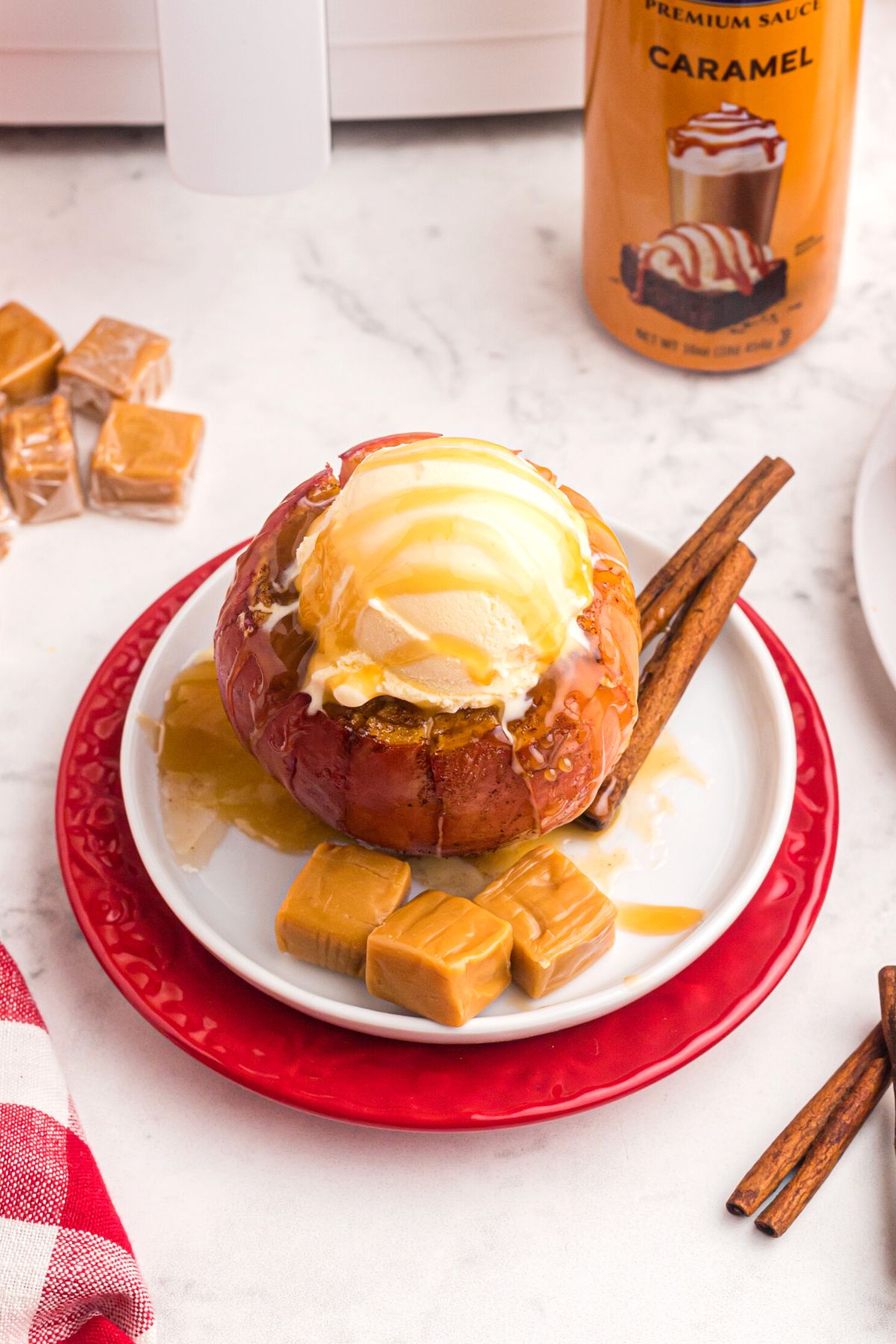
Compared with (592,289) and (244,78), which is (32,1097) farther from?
(592,289)

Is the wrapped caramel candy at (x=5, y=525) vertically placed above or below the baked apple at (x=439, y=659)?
below

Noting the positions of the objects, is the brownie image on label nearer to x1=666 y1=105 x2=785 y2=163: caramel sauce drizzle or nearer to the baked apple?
x1=666 y1=105 x2=785 y2=163: caramel sauce drizzle

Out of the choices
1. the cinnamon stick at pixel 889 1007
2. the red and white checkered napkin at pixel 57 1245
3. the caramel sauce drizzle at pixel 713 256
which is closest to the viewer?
the red and white checkered napkin at pixel 57 1245

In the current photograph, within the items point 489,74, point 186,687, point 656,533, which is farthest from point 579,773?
point 489,74

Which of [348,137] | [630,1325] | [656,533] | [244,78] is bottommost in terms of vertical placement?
[630,1325]

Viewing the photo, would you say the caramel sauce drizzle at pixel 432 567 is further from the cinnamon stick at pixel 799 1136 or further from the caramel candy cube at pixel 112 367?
the caramel candy cube at pixel 112 367

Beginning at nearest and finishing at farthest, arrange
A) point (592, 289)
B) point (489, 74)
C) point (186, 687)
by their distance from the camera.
A: point (186, 687) < point (592, 289) < point (489, 74)

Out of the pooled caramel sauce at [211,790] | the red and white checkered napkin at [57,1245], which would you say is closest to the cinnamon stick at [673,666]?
the pooled caramel sauce at [211,790]
